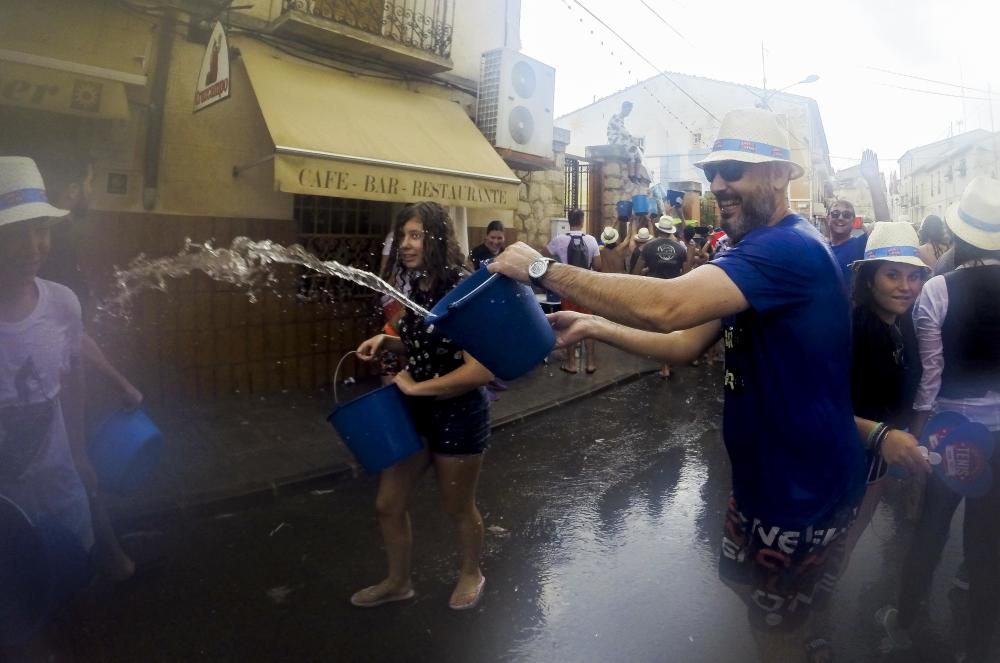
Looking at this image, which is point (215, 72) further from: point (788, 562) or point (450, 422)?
point (788, 562)

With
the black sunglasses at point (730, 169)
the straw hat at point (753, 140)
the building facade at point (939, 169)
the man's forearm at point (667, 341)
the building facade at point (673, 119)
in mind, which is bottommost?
the man's forearm at point (667, 341)

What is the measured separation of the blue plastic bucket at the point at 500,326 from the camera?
7.20 feet

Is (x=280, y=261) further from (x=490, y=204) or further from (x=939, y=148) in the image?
(x=939, y=148)

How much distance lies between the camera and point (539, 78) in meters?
10.5

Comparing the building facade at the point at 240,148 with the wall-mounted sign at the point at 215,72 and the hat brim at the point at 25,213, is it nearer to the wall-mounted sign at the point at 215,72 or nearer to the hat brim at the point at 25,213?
the wall-mounted sign at the point at 215,72

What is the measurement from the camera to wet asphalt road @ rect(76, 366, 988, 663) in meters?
3.03

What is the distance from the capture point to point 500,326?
7.36ft

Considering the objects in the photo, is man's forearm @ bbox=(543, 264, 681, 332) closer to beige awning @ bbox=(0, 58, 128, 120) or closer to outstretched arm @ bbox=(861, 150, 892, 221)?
outstretched arm @ bbox=(861, 150, 892, 221)

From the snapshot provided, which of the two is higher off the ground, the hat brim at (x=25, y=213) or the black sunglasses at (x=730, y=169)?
the black sunglasses at (x=730, y=169)

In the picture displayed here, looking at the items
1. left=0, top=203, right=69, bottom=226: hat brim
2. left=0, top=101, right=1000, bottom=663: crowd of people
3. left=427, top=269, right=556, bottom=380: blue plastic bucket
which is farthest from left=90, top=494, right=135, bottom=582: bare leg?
left=427, top=269, right=556, bottom=380: blue plastic bucket

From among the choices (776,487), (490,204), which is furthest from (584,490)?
(490,204)

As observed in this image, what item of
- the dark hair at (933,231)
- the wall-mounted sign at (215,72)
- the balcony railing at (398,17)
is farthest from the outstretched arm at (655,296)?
the balcony railing at (398,17)

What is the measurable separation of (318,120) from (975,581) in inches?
266

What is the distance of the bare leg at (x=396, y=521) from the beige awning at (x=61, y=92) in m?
4.47
